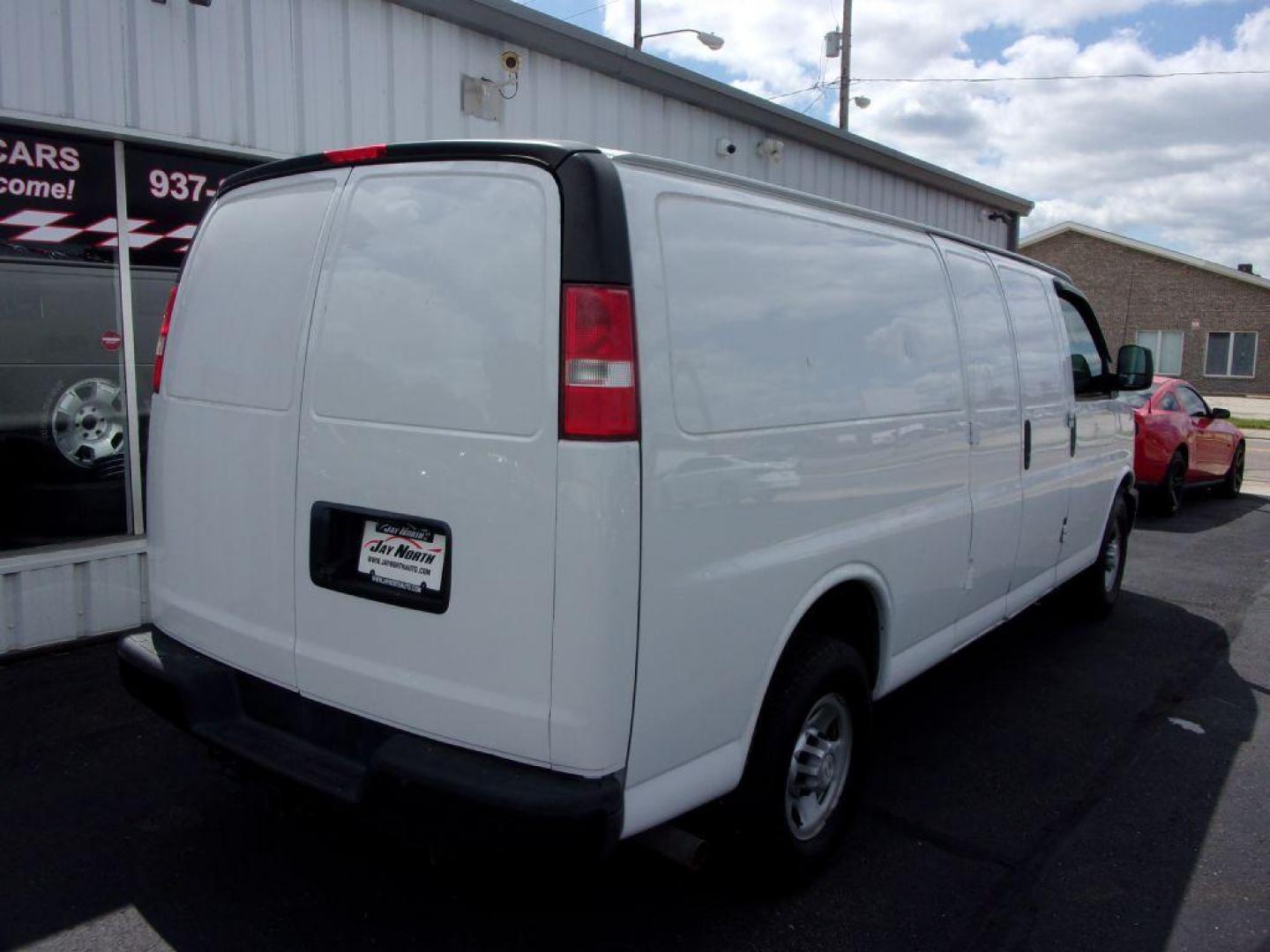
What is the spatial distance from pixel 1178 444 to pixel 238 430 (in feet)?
35.0

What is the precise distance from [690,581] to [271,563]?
1178mm

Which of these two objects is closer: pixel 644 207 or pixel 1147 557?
pixel 644 207

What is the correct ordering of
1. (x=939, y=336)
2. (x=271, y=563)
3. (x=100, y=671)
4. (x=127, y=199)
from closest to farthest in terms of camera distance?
(x=271, y=563) → (x=939, y=336) → (x=100, y=671) → (x=127, y=199)

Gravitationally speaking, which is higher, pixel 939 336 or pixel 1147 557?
pixel 939 336

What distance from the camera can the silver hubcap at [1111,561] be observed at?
6.26 m

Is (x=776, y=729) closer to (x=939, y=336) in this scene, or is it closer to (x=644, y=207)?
(x=644, y=207)

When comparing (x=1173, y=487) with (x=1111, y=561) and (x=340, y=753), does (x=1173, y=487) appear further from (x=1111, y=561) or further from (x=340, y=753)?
(x=340, y=753)

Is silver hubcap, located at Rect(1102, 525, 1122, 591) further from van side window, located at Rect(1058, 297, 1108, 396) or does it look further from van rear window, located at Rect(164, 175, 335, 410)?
van rear window, located at Rect(164, 175, 335, 410)

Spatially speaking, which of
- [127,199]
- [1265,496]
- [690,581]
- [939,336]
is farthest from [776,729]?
[1265,496]

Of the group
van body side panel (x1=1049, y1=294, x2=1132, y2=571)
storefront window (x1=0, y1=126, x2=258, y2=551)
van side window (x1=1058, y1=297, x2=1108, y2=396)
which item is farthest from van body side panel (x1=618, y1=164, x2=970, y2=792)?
storefront window (x1=0, y1=126, x2=258, y2=551)

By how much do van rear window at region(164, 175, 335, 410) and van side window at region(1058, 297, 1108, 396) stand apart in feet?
13.5

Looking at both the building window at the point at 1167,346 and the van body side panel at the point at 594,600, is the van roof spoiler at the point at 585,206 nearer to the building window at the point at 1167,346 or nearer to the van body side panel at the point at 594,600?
the van body side panel at the point at 594,600

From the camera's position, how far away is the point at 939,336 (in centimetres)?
371

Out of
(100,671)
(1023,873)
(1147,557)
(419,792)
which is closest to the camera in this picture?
(419,792)
